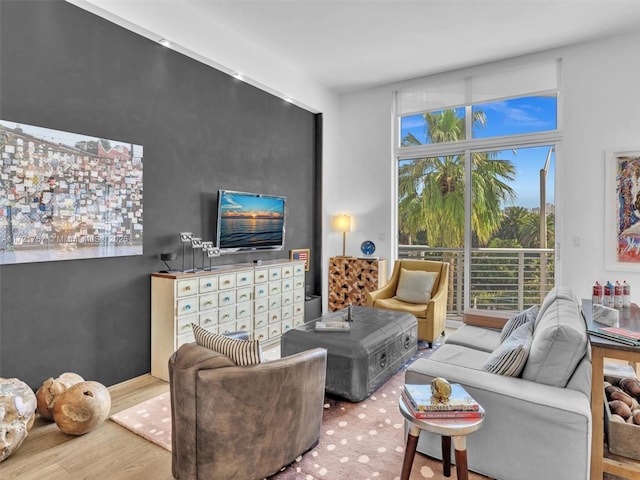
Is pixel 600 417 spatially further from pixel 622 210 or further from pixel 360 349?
pixel 622 210

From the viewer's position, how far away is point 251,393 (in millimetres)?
1766

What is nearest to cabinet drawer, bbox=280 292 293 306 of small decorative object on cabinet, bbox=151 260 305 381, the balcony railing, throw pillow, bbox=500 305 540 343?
small decorative object on cabinet, bbox=151 260 305 381

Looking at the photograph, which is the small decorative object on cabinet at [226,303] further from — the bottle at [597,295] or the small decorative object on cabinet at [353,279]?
the bottle at [597,295]

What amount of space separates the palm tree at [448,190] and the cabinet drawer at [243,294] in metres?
2.62

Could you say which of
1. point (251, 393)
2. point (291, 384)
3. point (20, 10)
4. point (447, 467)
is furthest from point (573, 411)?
point (20, 10)

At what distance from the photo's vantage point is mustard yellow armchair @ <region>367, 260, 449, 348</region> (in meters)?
3.90

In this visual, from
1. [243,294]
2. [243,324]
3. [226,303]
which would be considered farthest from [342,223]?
[226,303]

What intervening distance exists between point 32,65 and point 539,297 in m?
5.40

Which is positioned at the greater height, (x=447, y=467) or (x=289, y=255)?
(x=289, y=255)

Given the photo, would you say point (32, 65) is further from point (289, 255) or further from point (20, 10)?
point (289, 255)

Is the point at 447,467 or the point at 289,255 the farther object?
the point at 289,255

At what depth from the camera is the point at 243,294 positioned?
12.4 feet

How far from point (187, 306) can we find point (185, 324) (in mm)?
153

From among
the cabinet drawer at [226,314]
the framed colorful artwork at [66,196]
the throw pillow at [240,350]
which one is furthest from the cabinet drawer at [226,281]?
the throw pillow at [240,350]
